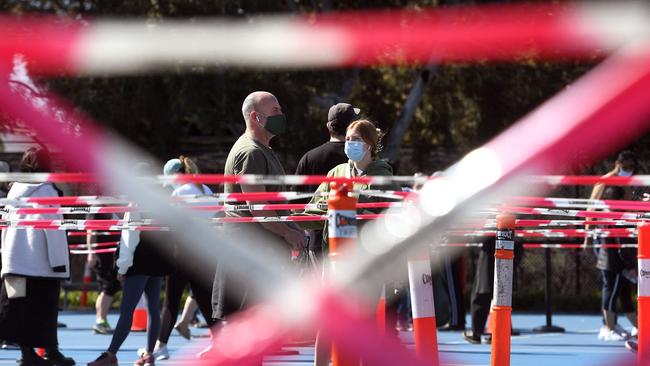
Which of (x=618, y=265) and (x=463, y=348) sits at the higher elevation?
(x=618, y=265)

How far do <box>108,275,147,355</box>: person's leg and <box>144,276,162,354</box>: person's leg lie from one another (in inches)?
7.6

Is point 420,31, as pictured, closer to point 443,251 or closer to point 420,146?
point 443,251

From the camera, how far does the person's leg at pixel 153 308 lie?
9.62 metres

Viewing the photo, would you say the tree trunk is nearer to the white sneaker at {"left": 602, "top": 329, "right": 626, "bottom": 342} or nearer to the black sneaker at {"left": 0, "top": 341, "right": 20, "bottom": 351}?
the white sneaker at {"left": 602, "top": 329, "right": 626, "bottom": 342}

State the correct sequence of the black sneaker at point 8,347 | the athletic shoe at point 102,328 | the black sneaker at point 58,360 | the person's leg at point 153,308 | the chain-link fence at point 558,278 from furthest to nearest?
the chain-link fence at point 558,278 → the athletic shoe at point 102,328 → the black sneaker at point 8,347 → the black sneaker at point 58,360 → the person's leg at point 153,308

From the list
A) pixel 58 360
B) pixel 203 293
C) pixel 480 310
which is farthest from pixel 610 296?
pixel 58 360

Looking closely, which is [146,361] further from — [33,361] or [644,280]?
[644,280]

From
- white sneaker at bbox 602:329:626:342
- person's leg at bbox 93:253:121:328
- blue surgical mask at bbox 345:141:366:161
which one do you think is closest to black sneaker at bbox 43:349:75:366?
person's leg at bbox 93:253:121:328

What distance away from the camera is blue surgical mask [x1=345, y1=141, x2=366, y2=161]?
6645mm

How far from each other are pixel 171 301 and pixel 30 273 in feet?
4.86

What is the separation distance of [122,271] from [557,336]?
6528 millimetres

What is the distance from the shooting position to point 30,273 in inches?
359

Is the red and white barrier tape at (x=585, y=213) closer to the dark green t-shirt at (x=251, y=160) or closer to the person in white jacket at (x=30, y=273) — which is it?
the dark green t-shirt at (x=251, y=160)

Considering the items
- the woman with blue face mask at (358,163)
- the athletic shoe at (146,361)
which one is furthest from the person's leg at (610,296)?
the woman with blue face mask at (358,163)
